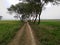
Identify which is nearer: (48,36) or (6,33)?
(48,36)

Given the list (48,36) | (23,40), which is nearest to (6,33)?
(48,36)

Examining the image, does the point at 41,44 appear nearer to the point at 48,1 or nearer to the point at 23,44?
the point at 23,44

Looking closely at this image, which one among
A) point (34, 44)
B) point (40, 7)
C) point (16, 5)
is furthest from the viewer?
point (16, 5)

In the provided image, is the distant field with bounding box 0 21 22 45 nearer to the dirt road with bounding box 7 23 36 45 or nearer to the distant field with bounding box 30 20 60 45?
the dirt road with bounding box 7 23 36 45

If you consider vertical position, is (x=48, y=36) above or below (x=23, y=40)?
below

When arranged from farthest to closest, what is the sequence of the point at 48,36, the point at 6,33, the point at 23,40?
the point at 6,33, the point at 48,36, the point at 23,40

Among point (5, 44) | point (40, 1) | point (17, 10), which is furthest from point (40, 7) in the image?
point (17, 10)

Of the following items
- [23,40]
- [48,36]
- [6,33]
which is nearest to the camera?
[23,40]

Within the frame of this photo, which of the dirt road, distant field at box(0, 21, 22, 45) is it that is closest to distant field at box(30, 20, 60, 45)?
the dirt road

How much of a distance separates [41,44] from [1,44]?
11.2 feet

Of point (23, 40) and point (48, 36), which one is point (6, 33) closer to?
point (48, 36)

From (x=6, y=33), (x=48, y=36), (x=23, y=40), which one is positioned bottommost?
(x=6, y=33)

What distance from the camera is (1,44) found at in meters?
15.1

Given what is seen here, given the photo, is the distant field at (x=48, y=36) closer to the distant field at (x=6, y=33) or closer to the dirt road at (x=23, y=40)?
the dirt road at (x=23, y=40)
